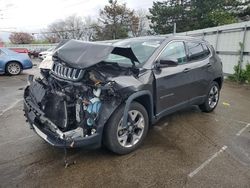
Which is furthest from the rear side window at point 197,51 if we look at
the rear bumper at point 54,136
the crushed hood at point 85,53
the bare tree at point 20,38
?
the bare tree at point 20,38

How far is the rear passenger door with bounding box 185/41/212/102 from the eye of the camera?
5.10 meters

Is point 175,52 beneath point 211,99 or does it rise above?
above

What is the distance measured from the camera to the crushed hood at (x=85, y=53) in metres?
3.58

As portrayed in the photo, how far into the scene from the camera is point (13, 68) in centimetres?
1259

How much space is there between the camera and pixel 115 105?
11.5 ft

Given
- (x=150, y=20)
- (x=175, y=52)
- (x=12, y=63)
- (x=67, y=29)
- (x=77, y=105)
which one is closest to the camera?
(x=77, y=105)

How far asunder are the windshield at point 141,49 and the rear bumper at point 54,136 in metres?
1.24

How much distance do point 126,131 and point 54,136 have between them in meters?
1.03

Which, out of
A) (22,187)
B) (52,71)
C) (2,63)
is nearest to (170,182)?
(22,187)

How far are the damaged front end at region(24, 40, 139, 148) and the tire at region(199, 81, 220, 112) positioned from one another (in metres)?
2.66

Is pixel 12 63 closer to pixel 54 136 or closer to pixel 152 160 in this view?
pixel 54 136

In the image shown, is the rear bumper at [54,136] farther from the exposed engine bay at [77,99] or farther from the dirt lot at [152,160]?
the dirt lot at [152,160]

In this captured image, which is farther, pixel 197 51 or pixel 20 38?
pixel 20 38

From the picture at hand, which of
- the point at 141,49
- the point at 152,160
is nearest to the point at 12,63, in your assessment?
the point at 141,49
